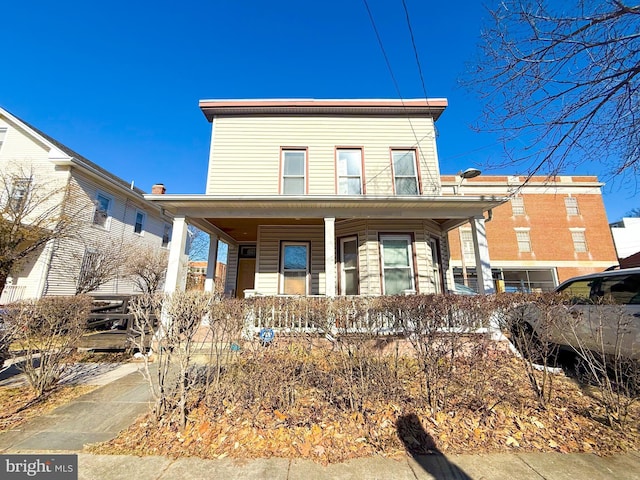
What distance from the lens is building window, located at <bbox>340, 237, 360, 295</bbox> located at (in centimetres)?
835

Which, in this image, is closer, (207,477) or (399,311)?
(207,477)

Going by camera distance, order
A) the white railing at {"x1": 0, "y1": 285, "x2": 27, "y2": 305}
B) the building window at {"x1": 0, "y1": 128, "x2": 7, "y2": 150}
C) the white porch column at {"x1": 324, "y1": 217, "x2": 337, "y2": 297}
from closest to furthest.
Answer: the white porch column at {"x1": 324, "y1": 217, "x2": 337, "y2": 297} < the white railing at {"x1": 0, "y1": 285, "x2": 27, "y2": 305} < the building window at {"x1": 0, "y1": 128, "x2": 7, "y2": 150}

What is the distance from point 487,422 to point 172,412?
358cm

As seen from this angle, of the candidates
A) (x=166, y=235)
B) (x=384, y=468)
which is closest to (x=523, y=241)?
(x=384, y=468)

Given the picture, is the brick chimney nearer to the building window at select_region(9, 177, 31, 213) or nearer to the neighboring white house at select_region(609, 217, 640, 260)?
the building window at select_region(9, 177, 31, 213)

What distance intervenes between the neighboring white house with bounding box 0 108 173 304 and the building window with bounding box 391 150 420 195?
8.14 m

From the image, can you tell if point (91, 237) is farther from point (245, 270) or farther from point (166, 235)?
point (245, 270)

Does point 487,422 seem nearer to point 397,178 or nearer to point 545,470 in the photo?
point 545,470

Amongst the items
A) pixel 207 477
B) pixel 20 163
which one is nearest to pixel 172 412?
pixel 207 477

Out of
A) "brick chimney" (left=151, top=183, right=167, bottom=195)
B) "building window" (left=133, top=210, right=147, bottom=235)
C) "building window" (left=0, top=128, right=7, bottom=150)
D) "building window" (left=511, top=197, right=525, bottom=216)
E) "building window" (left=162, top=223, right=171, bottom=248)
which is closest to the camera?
"brick chimney" (left=151, top=183, right=167, bottom=195)

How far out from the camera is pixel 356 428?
2938 mm

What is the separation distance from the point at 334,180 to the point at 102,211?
459 inches

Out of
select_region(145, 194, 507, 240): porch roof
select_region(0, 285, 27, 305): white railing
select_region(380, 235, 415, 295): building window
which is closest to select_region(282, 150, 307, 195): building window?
select_region(145, 194, 507, 240): porch roof

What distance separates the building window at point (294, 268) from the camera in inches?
346
